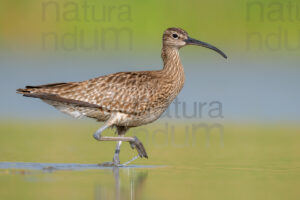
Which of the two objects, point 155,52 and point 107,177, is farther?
point 155,52

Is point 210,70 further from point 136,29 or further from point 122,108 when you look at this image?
point 122,108

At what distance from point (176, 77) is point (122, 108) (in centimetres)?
117

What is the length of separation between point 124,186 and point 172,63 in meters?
3.91

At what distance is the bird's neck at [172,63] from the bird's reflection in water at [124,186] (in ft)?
A: 7.12

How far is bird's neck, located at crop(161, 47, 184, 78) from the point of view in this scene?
14.7 meters

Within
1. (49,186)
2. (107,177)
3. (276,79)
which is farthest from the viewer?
(276,79)

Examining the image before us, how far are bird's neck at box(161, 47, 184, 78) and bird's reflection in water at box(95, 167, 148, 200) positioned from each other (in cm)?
217

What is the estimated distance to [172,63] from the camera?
1482 centimetres

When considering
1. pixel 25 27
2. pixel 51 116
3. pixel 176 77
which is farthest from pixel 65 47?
pixel 176 77

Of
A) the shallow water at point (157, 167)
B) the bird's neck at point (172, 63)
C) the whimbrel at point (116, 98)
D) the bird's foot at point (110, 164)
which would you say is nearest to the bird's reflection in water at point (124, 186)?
the shallow water at point (157, 167)

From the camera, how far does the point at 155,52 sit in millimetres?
26094

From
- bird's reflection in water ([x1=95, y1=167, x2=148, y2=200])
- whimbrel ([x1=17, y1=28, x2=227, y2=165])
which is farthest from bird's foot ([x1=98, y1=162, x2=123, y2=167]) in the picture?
bird's reflection in water ([x1=95, y1=167, x2=148, y2=200])

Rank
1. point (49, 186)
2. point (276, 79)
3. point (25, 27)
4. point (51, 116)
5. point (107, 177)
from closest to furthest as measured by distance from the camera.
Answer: point (49, 186)
point (107, 177)
point (51, 116)
point (276, 79)
point (25, 27)

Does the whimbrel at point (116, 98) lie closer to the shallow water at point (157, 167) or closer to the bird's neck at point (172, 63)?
the bird's neck at point (172, 63)
